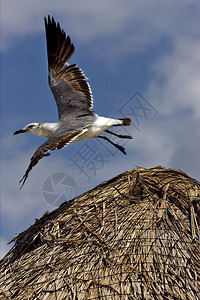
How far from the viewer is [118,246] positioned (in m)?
4.95

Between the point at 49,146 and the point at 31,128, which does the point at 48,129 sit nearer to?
the point at 31,128

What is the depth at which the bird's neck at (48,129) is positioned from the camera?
7.31 m

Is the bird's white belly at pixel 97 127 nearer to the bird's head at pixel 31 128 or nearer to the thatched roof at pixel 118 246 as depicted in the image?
the bird's head at pixel 31 128

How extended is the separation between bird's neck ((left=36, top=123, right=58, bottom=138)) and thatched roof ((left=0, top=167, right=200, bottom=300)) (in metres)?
1.48

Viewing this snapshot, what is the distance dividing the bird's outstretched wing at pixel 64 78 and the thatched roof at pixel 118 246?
1.81 m

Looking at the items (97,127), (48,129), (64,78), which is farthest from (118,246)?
(64,78)

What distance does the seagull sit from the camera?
6.55m

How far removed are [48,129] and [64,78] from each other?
1.16 m

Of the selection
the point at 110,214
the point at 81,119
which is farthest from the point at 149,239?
the point at 81,119

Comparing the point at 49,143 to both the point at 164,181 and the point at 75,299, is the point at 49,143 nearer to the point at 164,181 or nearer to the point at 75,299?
the point at 164,181

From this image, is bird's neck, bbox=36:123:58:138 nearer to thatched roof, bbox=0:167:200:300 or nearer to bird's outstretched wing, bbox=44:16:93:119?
bird's outstretched wing, bbox=44:16:93:119

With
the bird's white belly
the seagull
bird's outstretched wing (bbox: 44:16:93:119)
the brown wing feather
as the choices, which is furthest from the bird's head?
the brown wing feather

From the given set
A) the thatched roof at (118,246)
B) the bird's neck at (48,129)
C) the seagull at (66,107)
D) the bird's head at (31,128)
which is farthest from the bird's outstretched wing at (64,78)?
the thatched roof at (118,246)

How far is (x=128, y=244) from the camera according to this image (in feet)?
16.2
